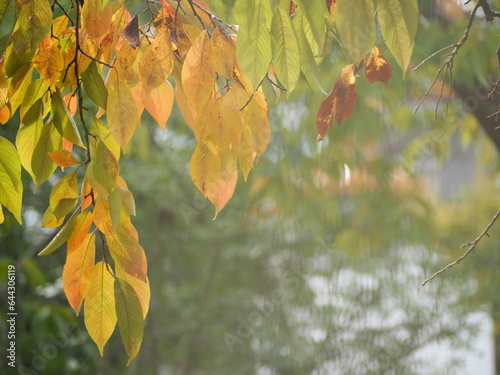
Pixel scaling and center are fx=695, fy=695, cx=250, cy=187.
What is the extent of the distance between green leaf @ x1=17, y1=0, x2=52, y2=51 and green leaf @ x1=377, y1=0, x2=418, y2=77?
17cm

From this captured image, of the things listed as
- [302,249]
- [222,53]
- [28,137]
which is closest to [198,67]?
[222,53]

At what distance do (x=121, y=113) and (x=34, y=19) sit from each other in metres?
0.06

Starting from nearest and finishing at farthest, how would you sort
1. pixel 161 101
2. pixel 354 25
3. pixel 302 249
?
pixel 354 25 < pixel 161 101 < pixel 302 249

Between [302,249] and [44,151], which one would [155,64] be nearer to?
[44,151]

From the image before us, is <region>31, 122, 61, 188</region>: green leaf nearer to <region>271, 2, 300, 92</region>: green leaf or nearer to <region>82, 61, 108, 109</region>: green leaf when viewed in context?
<region>82, 61, 108, 109</region>: green leaf

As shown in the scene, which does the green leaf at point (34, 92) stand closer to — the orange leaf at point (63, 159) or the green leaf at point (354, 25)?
the orange leaf at point (63, 159)

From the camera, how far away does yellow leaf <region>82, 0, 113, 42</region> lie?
1.19 ft

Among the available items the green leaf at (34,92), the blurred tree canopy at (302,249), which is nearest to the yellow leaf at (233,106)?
the green leaf at (34,92)

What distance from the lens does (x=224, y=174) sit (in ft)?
1.25

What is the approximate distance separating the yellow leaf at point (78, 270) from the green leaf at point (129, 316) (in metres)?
0.03

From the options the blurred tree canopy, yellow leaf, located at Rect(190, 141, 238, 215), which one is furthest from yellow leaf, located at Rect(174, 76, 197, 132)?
the blurred tree canopy

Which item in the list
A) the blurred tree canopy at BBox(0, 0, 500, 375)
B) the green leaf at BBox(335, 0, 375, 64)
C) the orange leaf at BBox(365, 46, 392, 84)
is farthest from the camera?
the blurred tree canopy at BBox(0, 0, 500, 375)

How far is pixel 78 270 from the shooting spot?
1.24ft

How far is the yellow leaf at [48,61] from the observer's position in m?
0.39
